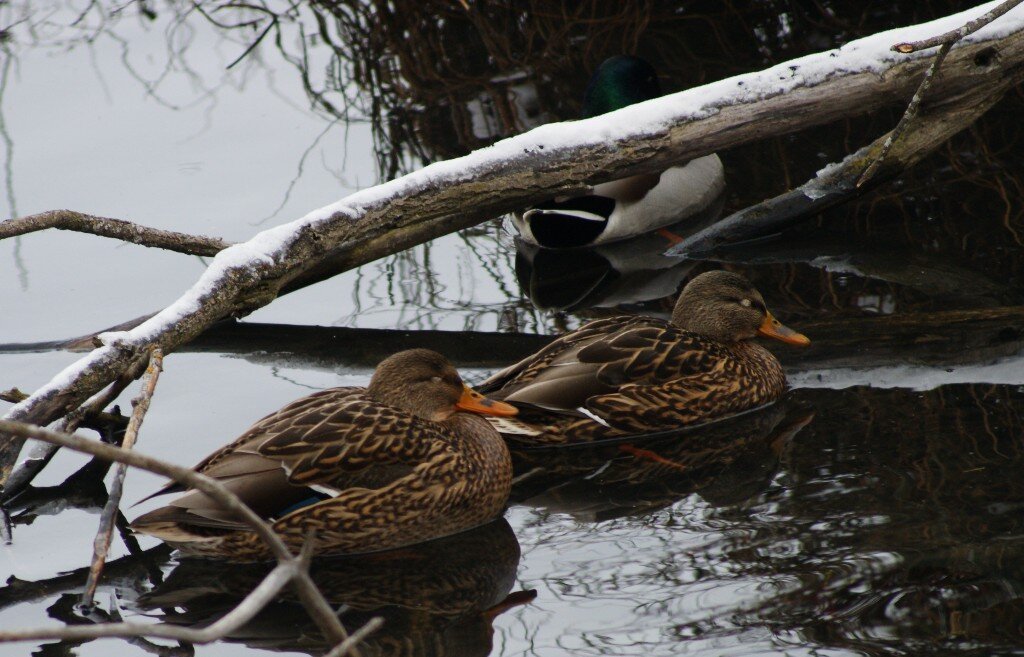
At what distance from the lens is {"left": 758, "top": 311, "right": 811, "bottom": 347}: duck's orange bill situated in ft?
20.0

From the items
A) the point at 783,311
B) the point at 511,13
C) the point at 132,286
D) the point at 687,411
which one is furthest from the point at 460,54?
the point at 687,411

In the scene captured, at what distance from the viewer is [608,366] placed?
19.0 feet

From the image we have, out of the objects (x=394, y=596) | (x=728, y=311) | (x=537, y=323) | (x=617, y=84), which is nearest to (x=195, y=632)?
(x=394, y=596)

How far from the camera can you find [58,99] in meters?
9.88

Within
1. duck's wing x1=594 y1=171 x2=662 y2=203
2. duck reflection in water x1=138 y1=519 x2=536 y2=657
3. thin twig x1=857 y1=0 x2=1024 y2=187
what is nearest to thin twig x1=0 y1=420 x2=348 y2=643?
duck reflection in water x1=138 y1=519 x2=536 y2=657

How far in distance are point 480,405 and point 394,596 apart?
1.06 metres

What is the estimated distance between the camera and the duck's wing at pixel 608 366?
5.70m

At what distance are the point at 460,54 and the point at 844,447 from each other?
5.90m

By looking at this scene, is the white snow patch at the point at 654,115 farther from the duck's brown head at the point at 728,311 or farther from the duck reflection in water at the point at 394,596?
the duck reflection in water at the point at 394,596

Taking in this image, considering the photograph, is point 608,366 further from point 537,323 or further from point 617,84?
point 617,84

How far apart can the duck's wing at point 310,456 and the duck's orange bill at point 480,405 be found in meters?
0.27

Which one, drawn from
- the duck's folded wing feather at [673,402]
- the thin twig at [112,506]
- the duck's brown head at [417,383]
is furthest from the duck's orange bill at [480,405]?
the thin twig at [112,506]

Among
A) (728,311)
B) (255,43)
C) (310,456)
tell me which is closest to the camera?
(310,456)

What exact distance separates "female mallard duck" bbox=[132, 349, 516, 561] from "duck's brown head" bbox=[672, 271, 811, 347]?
1391mm
